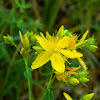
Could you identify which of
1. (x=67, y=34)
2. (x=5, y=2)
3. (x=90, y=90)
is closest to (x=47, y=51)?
(x=67, y=34)

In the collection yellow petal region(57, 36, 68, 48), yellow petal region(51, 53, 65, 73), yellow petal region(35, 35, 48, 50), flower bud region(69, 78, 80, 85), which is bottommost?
flower bud region(69, 78, 80, 85)

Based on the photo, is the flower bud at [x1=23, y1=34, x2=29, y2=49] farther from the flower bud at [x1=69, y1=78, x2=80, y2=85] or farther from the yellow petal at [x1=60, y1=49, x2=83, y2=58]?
the flower bud at [x1=69, y1=78, x2=80, y2=85]

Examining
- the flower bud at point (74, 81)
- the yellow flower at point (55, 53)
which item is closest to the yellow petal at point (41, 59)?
the yellow flower at point (55, 53)

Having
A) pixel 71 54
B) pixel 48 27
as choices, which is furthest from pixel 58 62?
pixel 48 27

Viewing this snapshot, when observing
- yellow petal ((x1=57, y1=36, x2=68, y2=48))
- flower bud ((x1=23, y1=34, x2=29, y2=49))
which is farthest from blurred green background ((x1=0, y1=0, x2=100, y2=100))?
yellow petal ((x1=57, y1=36, x2=68, y2=48))

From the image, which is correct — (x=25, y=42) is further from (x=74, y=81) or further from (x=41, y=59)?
(x=74, y=81)

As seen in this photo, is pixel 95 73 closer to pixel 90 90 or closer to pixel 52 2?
pixel 90 90

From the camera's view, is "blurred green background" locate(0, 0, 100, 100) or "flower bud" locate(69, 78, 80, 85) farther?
"blurred green background" locate(0, 0, 100, 100)
